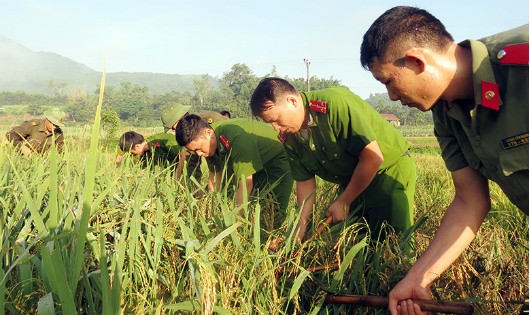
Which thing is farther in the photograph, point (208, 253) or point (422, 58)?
point (208, 253)

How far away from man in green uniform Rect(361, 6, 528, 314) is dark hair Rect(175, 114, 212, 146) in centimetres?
194

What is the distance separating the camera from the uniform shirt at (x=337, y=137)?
2.54 meters

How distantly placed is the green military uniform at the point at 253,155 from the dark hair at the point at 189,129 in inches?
6.1

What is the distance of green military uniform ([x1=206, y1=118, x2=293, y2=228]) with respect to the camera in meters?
3.19

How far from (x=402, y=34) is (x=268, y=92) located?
3.95 feet

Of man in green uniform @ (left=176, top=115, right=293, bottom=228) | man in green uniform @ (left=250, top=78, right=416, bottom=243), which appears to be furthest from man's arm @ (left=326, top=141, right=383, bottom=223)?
man in green uniform @ (left=176, top=115, right=293, bottom=228)

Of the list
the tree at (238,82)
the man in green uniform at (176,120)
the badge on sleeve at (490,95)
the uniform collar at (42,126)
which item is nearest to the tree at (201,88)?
the tree at (238,82)

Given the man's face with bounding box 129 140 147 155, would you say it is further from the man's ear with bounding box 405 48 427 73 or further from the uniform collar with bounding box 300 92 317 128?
the man's ear with bounding box 405 48 427 73

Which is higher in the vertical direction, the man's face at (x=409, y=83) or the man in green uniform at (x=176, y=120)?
the man's face at (x=409, y=83)

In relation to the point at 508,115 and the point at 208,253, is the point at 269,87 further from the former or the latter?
the point at 508,115

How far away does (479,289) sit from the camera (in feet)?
6.06

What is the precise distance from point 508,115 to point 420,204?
9.29ft

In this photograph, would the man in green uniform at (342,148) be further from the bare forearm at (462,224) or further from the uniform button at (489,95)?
Answer: the uniform button at (489,95)

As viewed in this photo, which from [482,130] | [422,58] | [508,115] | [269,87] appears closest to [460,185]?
Answer: [482,130]
